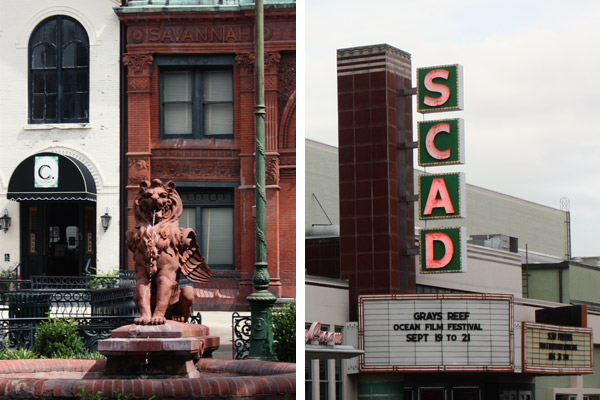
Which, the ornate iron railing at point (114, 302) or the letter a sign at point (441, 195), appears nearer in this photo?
the ornate iron railing at point (114, 302)

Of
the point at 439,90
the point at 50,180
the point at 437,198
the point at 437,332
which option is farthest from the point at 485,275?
the point at 50,180

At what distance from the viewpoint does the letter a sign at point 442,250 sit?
3167 centimetres

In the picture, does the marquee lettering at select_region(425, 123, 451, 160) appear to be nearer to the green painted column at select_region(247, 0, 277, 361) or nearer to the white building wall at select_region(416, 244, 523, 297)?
the white building wall at select_region(416, 244, 523, 297)

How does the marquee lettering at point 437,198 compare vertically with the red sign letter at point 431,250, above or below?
above

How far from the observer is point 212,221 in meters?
33.5

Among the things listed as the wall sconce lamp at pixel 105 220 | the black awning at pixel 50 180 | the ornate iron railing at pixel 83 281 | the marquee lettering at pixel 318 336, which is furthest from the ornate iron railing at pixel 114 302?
the wall sconce lamp at pixel 105 220

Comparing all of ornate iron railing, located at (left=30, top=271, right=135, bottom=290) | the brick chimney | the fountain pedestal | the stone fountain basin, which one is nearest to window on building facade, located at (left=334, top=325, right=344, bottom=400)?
the brick chimney

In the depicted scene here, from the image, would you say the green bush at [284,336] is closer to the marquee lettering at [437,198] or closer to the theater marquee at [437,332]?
the theater marquee at [437,332]

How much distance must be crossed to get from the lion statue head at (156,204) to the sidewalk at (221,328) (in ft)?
19.6

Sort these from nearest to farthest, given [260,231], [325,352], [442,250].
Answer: [260,231] < [325,352] < [442,250]

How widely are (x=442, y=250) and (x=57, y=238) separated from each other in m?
11.2

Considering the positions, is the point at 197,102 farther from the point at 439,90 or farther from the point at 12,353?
the point at 12,353

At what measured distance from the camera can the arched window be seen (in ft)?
113

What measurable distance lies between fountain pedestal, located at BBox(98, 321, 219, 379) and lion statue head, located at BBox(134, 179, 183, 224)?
4.32 feet
